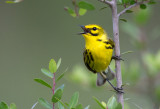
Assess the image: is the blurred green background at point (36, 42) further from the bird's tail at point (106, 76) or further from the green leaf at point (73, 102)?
the green leaf at point (73, 102)

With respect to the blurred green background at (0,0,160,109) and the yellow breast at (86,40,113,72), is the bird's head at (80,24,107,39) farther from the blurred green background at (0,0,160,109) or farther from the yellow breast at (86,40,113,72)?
the blurred green background at (0,0,160,109)

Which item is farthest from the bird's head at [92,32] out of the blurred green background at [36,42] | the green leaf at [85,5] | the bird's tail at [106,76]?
the blurred green background at [36,42]

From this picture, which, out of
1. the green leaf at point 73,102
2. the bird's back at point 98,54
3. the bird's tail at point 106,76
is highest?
the green leaf at point 73,102

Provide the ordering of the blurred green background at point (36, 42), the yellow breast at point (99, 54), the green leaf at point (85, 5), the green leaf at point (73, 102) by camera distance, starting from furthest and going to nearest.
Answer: the blurred green background at point (36, 42)
the yellow breast at point (99, 54)
the green leaf at point (85, 5)
the green leaf at point (73, 102)

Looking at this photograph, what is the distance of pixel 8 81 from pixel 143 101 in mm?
6162

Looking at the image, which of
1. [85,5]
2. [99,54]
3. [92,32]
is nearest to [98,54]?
[99,54]

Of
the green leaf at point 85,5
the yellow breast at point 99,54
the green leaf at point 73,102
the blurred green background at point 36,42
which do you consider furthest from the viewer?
the blurred green background at point 36,42

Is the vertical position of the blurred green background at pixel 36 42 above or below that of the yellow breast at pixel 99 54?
below

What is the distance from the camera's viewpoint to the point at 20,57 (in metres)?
9.96

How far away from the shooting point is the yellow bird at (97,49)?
156 inches

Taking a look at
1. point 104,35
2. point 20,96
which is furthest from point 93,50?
point 20,96

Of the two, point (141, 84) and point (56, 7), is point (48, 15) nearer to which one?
point (56, 7)

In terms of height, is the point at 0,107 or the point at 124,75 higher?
the point at 0,107

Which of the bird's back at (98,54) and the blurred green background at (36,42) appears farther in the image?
the blurred green background at (36,42)
